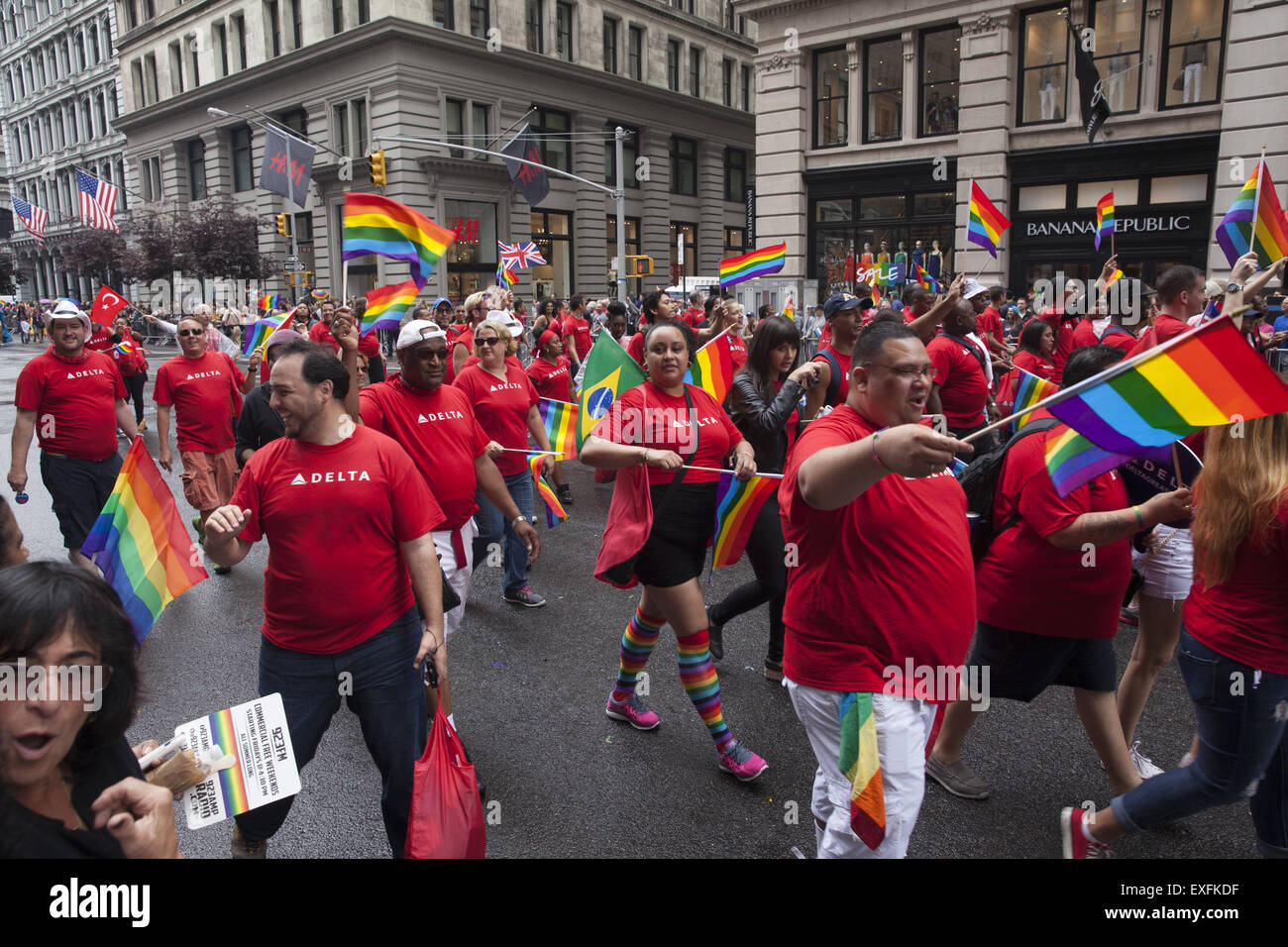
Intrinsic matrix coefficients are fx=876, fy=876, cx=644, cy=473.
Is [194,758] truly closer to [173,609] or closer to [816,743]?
[816,743]

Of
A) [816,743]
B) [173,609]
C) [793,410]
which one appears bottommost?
[173,609]

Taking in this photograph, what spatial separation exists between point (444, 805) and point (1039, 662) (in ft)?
7.53

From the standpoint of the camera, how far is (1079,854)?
313 centimetres

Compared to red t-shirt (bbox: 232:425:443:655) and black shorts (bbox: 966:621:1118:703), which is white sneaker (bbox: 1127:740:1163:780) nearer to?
black shorts (bbox: 966:621:1118:703)

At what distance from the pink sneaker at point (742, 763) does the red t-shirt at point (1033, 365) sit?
4.86 meters

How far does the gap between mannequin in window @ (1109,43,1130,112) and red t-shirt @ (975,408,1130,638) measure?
1983 cm

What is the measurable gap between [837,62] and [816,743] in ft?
77.4

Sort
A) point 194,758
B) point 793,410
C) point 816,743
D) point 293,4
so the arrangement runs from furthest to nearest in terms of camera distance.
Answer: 1. point 293,4
2. point 793,410
3. point 816,743
4. point 194,758

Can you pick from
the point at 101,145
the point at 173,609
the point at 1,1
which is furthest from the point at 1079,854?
the point at 1,1

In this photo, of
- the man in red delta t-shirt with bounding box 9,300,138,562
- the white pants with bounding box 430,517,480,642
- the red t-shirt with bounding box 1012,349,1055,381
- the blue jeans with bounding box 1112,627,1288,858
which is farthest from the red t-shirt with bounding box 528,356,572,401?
the blue jeans with bounding box 1112,627,1288,858

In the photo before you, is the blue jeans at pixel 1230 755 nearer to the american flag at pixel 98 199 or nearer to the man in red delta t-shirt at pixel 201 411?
the man in red delta t-shirt at pixel 201 411

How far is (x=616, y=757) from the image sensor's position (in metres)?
4.27

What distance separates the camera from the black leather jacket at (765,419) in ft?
16.9

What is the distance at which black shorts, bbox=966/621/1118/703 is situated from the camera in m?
3.38
